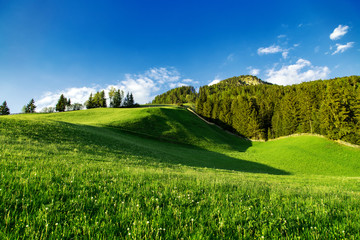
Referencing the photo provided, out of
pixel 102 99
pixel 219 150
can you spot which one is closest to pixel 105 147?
pixel 219 150

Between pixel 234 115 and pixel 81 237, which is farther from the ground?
pixel 234 115

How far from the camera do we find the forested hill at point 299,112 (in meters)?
44.3

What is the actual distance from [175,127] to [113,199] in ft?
194

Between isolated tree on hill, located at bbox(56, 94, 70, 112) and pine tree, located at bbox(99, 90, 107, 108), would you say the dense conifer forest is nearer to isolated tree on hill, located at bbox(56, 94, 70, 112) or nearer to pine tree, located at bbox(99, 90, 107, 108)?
pine tree, located at bbox(99, 90, 107, 108)

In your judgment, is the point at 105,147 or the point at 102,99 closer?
the point at 105,147

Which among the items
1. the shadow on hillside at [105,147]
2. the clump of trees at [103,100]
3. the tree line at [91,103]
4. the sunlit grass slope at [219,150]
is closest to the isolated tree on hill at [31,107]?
the tree line at [91,103]

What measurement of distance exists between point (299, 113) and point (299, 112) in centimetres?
42

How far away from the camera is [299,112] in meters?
62.4

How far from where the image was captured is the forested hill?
44344mm

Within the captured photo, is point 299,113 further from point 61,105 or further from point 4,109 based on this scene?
point 4,109

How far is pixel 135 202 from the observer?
3670 millimetres

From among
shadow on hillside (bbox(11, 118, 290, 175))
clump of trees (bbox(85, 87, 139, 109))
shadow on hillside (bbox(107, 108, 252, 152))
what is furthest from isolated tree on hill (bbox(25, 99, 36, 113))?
shadow on hillside (bbox(11, 118, 290, 175))

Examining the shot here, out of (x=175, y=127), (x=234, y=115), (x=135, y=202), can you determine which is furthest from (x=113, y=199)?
(x=234, y=115)

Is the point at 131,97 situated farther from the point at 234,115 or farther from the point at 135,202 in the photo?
the point at 135,202
